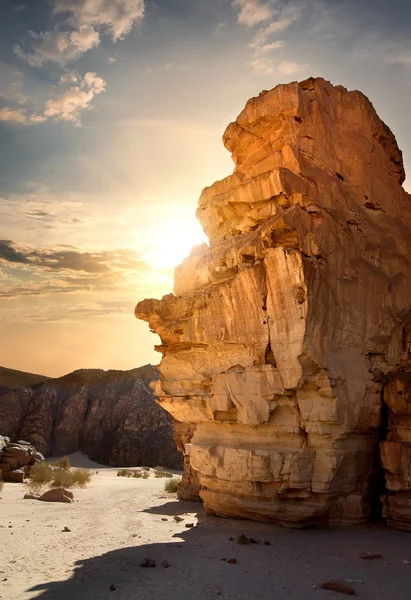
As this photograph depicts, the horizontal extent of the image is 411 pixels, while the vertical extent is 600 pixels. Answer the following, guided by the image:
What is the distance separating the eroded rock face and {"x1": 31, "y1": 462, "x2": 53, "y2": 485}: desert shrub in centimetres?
1231

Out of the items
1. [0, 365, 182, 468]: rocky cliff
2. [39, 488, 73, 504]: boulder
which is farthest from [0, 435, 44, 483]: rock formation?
[0, 365, 182, 468]: rocky cliff

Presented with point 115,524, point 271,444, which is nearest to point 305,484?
point 271,444

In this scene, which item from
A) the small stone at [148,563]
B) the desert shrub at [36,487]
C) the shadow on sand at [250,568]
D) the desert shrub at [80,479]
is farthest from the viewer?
the desert shrub at [80,479]

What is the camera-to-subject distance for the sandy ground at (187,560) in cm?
663

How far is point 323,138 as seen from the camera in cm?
1321

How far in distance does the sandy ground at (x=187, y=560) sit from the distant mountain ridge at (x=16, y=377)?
4890 centimetres

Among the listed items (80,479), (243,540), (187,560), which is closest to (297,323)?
(243,540)

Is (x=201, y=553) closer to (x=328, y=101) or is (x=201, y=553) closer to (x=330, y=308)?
(x=330, y=308)

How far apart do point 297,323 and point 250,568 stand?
5176 mm

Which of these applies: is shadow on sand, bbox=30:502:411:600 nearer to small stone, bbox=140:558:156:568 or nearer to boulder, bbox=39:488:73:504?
small stone, bbox=140:558:156:568

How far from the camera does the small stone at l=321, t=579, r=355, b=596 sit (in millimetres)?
6617

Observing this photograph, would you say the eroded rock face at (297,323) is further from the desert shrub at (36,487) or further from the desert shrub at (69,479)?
the desert shrub at (69,479)

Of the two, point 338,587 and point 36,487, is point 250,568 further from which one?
point 36,487

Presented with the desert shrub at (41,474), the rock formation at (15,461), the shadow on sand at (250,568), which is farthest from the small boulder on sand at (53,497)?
the shadow on sand at (250,568)
